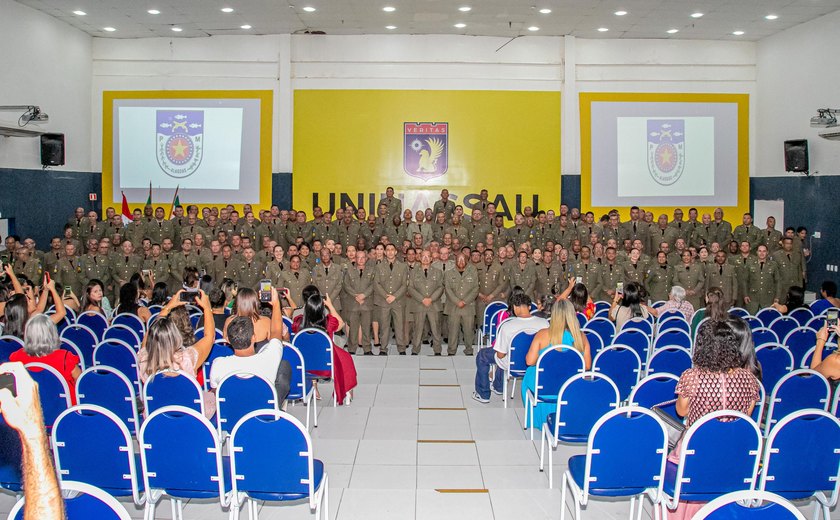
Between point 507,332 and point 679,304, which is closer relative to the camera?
point 507,332

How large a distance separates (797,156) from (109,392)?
50.3 feet

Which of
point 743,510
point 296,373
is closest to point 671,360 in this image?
point 296,373

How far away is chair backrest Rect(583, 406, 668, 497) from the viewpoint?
4.02 metres

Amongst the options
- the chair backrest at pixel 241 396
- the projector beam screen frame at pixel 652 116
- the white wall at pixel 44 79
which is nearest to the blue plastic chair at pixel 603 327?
the chair backrest at pixel 241 396

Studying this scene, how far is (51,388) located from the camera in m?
5.00

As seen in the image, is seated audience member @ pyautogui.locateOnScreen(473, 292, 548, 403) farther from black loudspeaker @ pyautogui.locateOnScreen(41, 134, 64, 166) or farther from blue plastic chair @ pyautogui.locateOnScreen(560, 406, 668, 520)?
black loudspeaker @ pyautogui.locateOnScreen(41, 134, 64, 166)

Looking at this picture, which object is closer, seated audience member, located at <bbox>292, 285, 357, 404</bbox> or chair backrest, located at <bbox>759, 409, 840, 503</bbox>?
chair backrest, located at <bbox>759, 409, 840, 503</bbox>

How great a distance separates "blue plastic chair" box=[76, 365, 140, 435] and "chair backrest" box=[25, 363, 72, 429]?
0.11 metres

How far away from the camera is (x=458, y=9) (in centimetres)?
1518

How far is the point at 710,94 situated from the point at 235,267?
12707mm

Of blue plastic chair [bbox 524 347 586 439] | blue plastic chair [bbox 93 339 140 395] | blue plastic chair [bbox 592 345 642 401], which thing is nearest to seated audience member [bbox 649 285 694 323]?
blue plastic chair [bbox 592 345 642 401]

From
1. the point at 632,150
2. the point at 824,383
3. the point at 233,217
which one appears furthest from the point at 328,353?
→ the point at 632,150

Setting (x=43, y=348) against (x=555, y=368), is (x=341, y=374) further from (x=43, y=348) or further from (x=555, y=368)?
(x=43, y=348)

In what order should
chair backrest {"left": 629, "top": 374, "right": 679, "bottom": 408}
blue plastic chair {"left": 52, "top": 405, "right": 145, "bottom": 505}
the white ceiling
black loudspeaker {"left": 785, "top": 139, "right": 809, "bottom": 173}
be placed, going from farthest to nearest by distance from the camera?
black loudspeaker {"left": 785, "top": 139, "right": 809, "bottom": 173} → the white ceiling → chair backrest {"left": 629, "top": 374, "right": 679, "bottom": 408} → blue plastic chair {"left": 52, "top": 405, "right": 145, "bottom": 505}
